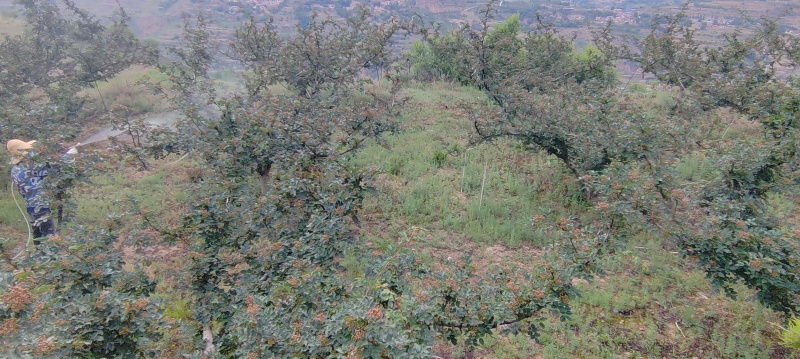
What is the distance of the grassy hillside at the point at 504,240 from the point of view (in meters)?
4.05

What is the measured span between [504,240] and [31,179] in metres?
5.45

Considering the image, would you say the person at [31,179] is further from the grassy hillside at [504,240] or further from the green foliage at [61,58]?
the green foliage at [61,58]

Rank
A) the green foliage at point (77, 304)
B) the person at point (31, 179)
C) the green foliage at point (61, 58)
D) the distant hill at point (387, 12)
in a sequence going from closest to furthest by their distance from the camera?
the green foliage at point (77, 304) → the person at point (31, 179) → the green foliage at point (61, 58) → the distant hill at point (387, 12)

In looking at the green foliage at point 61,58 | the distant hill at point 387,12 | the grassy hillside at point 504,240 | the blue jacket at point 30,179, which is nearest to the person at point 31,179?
the blue jacket at point 30,179

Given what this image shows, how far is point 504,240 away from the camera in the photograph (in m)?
5.87

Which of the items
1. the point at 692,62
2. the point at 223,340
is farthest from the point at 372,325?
the point at 692,62

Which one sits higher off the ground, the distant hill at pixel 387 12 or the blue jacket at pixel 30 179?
the blue jacket at pixel 30 179

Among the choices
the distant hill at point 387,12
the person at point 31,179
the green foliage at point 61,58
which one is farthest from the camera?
the distant hill at point 387,12

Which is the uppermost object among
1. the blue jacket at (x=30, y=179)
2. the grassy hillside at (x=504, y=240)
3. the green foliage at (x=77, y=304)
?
the green foliage at (x=77, y=304)

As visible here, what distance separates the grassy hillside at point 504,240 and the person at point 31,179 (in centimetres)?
39

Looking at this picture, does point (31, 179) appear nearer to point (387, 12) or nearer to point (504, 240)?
point (504, 240)

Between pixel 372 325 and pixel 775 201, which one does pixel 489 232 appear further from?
pixel 775 201

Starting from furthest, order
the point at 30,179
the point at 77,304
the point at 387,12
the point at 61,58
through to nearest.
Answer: the point at 387,12 → the point at 61,58 → the point at 30,179 → the point at 77,304

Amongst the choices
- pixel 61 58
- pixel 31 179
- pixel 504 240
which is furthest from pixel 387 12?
pixel 31 179
